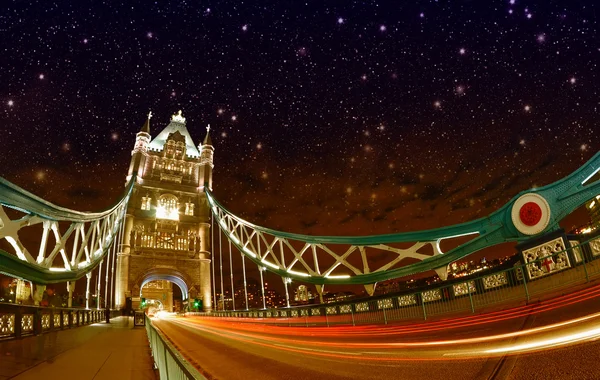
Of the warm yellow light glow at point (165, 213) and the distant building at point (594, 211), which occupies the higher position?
the warm yellow light glow at point (165, 213)

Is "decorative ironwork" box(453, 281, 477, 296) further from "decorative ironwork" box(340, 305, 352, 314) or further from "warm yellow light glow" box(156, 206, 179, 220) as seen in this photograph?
"warm yellow light glow" box(156, 206, 179, 220)

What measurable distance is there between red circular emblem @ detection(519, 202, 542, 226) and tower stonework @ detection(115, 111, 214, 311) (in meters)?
47.3

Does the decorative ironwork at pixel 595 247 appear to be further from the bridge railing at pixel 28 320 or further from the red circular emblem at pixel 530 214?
the bridge railing at pixel 28 320

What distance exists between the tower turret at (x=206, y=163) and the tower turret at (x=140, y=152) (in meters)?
9.41

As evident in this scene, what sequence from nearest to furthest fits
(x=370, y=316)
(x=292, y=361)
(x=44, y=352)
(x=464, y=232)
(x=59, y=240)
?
(x=44, y=352)
(x=292, y=361)
(x=370, y=316)
(x=464, y=232)
(x=59, y=240)

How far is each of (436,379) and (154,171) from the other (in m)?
62.2

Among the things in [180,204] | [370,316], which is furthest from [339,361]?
[180,204]

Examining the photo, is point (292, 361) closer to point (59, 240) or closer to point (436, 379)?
point (436, 379)

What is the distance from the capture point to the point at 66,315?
13.7m

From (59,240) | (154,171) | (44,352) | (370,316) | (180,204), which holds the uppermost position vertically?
(154,171)

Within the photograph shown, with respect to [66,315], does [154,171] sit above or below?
above


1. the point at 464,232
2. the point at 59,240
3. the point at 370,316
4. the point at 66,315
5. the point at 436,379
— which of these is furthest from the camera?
the point at 59,240

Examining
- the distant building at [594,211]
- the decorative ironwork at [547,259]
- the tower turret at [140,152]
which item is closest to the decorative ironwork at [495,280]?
the decorative ironwork at [547,259]

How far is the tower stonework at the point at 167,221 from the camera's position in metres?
52.6
